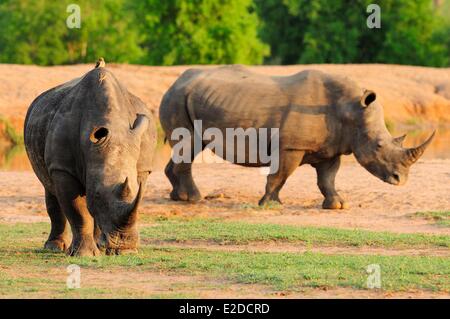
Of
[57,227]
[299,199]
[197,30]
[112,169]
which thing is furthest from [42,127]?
[197,30]

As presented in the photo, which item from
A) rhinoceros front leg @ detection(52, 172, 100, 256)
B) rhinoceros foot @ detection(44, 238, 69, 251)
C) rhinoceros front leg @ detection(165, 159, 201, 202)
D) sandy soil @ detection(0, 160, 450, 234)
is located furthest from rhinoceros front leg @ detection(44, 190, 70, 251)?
rhinoceros front leg @ detection(165, 159, 201, 202)

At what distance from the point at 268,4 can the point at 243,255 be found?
43.5 metres

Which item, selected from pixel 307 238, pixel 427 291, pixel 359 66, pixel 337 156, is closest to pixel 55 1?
pixel 359 66

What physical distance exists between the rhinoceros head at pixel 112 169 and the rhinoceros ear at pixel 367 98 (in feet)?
19.9

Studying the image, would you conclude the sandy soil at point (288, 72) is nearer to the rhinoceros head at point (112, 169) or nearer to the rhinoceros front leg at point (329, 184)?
the rhinoceros front leg at point (329, 184)

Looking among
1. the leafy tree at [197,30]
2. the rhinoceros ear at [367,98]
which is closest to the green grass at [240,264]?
the rhinoceros ear at [367,98]

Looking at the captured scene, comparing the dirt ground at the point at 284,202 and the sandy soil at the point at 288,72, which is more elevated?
the dirt ground at the point at 284,202

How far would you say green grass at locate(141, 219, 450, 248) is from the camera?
12.9 m

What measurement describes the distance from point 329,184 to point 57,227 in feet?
18.5

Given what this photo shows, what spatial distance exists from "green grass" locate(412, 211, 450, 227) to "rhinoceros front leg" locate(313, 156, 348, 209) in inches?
52.7

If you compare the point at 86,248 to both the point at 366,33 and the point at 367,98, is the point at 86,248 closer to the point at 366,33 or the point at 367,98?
the point at 367,98

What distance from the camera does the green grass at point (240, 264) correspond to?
32.3 feet

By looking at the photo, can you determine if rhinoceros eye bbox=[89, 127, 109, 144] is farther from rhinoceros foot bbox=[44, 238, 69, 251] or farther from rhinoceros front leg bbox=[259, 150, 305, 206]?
rhinoceros front leg bbox=[259, 150, 305, 206]
